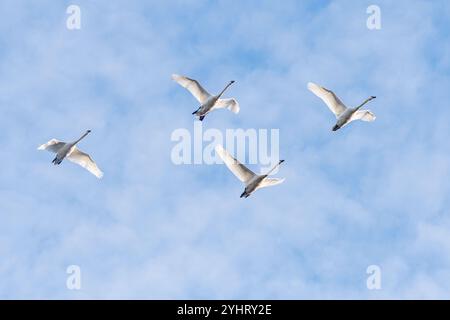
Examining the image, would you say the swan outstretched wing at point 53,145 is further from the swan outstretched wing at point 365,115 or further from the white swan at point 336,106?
the swan outstretched wing at point 365,115

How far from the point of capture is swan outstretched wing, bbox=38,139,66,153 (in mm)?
111375

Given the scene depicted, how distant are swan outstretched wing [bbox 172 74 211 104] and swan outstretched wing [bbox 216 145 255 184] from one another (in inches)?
435

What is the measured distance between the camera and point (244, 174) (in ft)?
350

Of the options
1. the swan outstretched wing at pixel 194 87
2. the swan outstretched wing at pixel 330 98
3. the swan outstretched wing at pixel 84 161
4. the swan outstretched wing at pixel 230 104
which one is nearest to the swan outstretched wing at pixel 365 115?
the swan outstretched wing at pixel 330 98

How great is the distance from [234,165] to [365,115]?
2042 cm

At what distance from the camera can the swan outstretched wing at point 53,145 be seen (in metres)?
111

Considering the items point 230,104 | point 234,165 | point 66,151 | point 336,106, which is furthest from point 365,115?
point 66,151

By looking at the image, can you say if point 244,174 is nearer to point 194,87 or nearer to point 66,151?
point 194,87

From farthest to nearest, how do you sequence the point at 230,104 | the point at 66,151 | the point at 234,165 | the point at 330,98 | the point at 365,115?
the point at 230,104 < the point at 365,115 < the point at 330,98 < the point at 66,151 < the point at 234,165

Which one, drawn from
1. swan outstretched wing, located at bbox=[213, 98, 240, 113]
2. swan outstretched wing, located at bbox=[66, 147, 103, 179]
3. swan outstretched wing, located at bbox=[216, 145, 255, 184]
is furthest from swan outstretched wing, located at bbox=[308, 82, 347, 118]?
swan outstretched wing, located at bbox=[66, 147, 103, 179]

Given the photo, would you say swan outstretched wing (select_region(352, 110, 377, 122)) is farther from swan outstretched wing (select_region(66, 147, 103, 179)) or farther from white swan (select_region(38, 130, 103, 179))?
white swan (select_region(38, 130, 103, 179))
